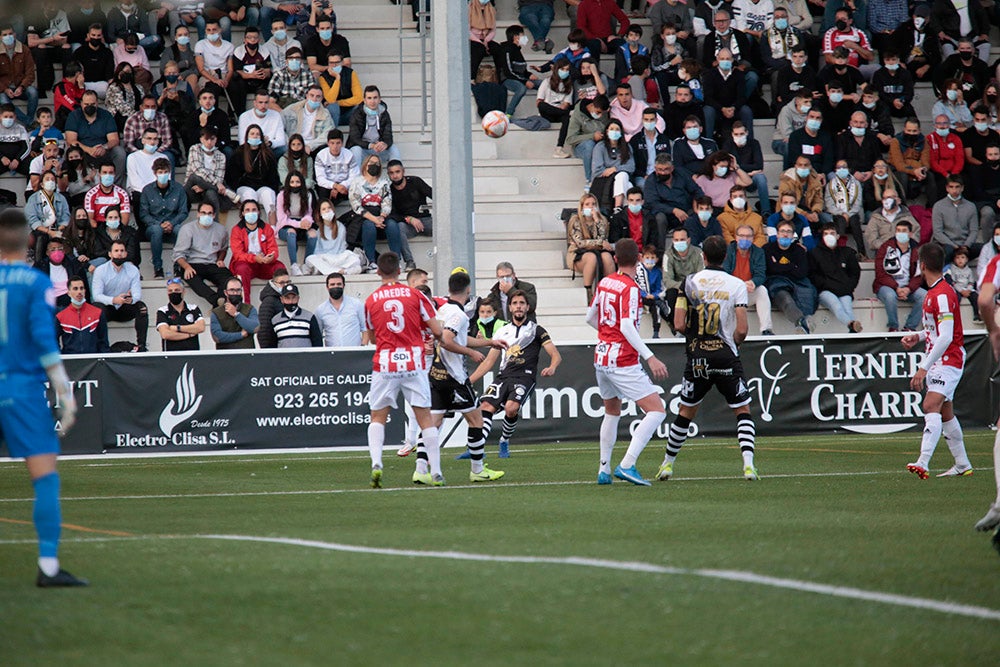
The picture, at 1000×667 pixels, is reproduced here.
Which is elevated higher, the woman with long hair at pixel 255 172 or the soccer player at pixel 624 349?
the woman with long hair at pixel 255 172

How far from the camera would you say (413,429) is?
61.9 ft

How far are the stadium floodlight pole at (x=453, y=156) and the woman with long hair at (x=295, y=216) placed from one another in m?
4.09

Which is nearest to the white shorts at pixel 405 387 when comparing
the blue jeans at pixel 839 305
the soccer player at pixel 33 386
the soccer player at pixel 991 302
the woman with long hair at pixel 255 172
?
the soccer player at pixel 991 302

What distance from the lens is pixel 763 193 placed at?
25.9 meters

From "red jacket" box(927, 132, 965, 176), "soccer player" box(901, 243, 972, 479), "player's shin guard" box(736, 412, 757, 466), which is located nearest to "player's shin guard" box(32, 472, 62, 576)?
"player's shin guard" box(736, 412, 757, 466)

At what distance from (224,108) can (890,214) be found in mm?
13209

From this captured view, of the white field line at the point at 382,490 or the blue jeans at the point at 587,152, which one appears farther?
the blue jeans at the point at 587,152

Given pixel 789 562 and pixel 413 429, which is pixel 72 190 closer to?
pixel 413 429

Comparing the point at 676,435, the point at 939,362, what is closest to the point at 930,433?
the point at 939,362

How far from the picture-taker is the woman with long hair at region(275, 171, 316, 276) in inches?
953

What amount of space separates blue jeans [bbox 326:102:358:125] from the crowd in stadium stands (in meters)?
0.05

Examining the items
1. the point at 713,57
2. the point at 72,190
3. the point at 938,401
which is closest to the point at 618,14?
the point at 713,57

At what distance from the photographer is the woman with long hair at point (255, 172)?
80.6ft

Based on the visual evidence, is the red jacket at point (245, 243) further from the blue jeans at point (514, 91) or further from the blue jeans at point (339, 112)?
the blue jeans at point (514, 91)
